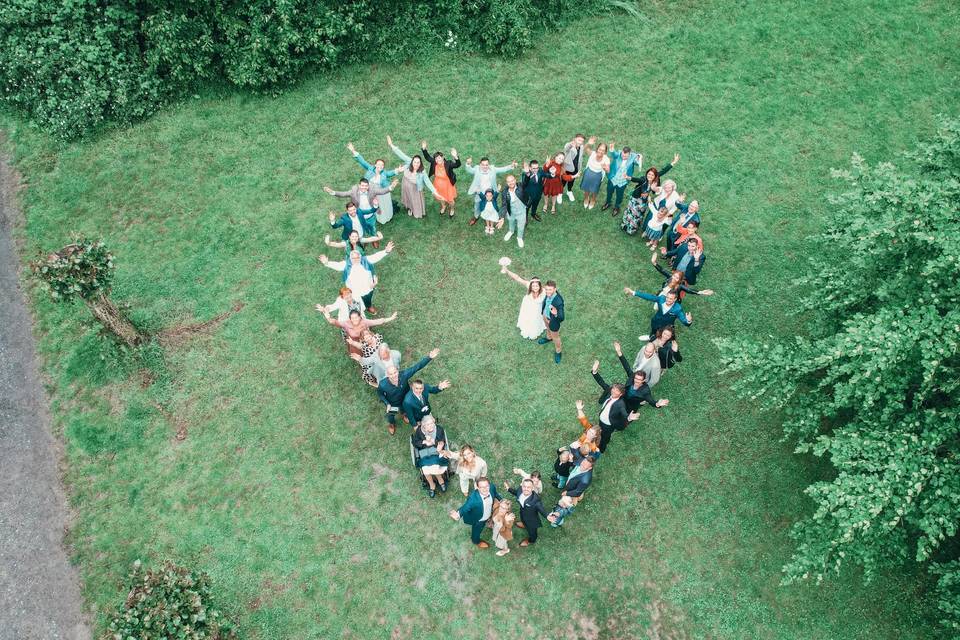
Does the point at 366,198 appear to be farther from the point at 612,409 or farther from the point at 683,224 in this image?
the point at 612,409

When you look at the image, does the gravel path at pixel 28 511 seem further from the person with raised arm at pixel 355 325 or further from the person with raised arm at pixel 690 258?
the person with raised arm at pixel 690 258

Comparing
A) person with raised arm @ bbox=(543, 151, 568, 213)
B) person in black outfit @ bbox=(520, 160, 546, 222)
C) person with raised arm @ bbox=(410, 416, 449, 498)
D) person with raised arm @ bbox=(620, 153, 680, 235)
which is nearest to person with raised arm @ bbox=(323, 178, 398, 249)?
person in black outfit @ bbox=(520, 160, 546, 222)

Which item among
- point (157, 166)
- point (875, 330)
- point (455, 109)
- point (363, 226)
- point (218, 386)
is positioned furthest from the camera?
point (455, 109)

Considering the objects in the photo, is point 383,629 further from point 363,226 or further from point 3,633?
point 363,226

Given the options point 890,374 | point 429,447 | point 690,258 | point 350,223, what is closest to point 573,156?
point 690,258

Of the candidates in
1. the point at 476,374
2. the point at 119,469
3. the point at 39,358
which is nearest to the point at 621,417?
the point at 476,374

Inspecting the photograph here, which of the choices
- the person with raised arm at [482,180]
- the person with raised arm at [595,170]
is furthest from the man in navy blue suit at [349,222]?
the person with raised arm at [595,170]

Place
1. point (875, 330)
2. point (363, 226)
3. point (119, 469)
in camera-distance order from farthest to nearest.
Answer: point (363, 226)
point (119, 469)
point (875, 330)
